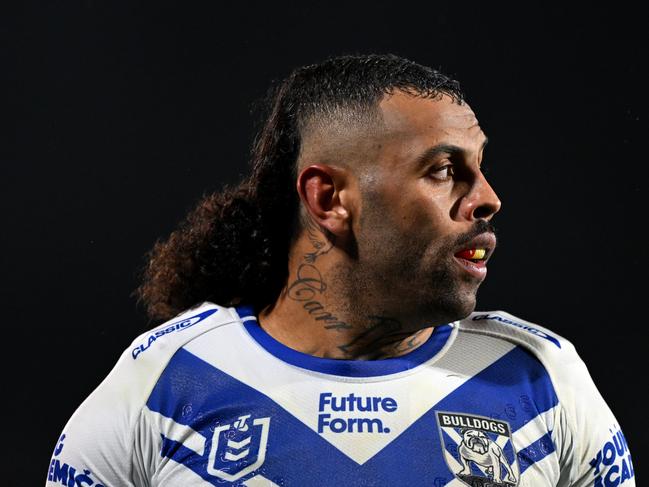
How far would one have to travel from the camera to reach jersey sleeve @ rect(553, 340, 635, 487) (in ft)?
4.72

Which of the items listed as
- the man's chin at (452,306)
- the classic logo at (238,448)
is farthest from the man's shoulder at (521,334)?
the classic logo at (238,448)

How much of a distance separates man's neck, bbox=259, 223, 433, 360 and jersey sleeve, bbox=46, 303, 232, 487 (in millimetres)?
184

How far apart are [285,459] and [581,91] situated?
1.26 m

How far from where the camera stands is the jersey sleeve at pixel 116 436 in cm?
141

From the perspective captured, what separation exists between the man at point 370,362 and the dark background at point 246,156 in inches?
29.1

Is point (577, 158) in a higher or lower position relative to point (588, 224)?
higher

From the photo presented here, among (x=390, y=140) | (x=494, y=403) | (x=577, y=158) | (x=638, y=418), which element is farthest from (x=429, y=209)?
(x=638, y=418)

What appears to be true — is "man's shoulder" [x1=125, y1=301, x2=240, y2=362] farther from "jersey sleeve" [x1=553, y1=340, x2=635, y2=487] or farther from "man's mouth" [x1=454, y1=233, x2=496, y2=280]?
"jersey sleeve" [x1=553, y1=340, x2=635, y2=487]

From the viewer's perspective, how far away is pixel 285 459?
4.49 ft

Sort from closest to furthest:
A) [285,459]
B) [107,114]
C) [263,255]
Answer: [285,459], [263,255], [107,114]

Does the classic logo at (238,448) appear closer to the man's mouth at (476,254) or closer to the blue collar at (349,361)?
the blue collar at (349,361)

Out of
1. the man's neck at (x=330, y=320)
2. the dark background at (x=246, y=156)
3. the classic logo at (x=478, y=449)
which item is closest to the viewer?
the classic logo at (x=478, y=449)

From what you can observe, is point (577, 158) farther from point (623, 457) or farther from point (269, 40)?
point (623, 457)

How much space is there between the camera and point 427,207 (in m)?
1.39
